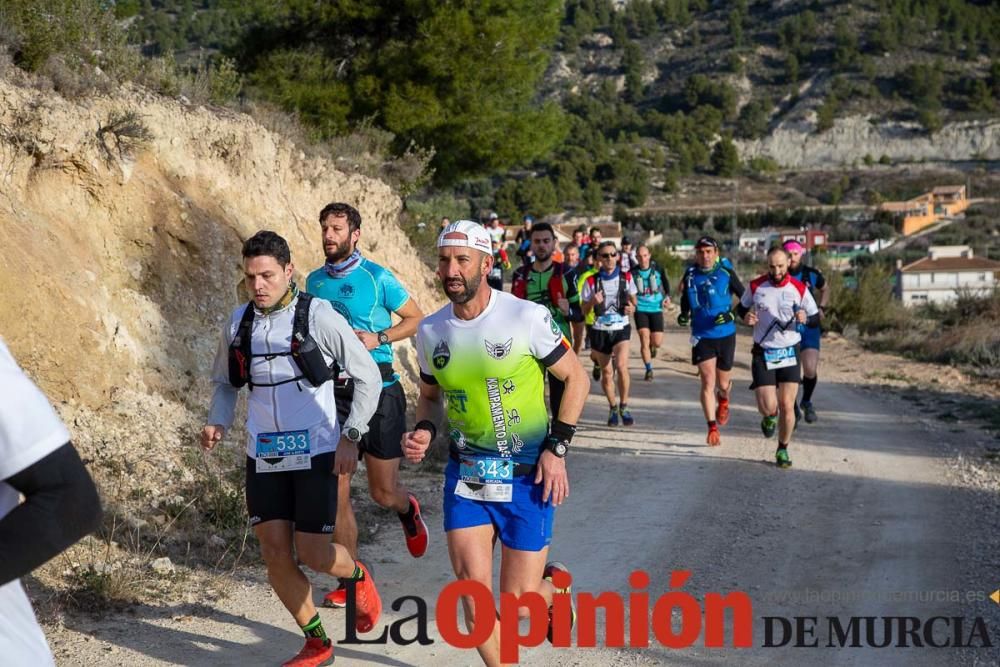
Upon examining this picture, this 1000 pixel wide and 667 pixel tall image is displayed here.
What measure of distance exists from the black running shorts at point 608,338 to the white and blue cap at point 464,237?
313 inches

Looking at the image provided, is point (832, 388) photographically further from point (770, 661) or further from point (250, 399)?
point (250, 399)

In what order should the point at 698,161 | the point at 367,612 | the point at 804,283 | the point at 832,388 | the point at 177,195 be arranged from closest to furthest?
the point at 367,612, the point at 177,195, the point at 804,283, the point at 832,388, the point at 698,161

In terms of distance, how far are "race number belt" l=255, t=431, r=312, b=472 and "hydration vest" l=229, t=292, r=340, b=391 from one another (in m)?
0.28

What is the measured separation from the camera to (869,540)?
8.29 meters

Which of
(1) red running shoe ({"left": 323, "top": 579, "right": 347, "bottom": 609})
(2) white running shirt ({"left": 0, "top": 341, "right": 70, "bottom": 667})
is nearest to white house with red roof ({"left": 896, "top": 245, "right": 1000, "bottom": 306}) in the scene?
(1) red running shoe ({"left": 323, "top": 579, "right": 347, "bottom": 609})

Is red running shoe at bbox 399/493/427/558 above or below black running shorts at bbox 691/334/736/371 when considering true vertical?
below

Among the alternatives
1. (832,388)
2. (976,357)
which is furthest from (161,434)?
(976,357)

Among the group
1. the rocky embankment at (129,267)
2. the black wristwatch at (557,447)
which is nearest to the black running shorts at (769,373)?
the rocky embankment at (129,267)

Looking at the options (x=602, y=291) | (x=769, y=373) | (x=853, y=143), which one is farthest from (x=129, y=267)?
(x=853, y=143)

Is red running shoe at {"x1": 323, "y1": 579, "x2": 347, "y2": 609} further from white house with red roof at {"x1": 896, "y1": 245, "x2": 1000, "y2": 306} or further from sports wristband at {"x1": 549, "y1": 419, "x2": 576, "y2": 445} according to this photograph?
white house with red roof at {"x1": 896, "y1": 245, "x2": 1000, "y2": 306}

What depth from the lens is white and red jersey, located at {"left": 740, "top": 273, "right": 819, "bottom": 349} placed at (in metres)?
10.9

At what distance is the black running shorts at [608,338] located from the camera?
1296 cm

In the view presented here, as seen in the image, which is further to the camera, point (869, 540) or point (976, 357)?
point (976, 357)

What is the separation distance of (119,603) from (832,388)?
1287 centimetres
